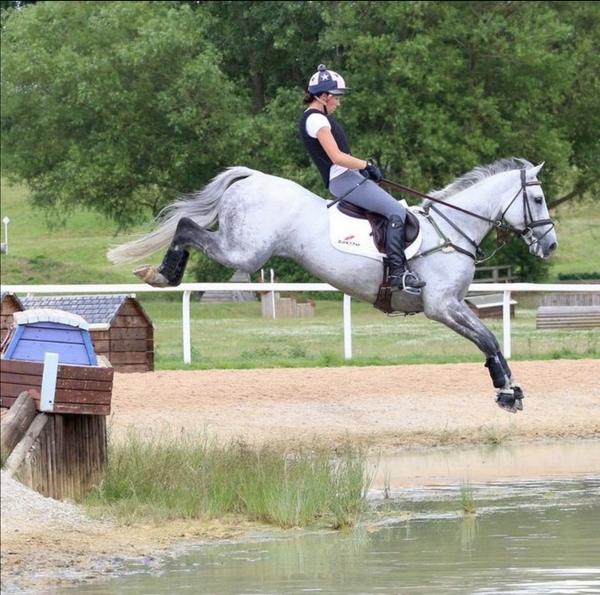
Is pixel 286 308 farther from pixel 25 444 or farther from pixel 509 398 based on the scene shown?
pixel 25 444

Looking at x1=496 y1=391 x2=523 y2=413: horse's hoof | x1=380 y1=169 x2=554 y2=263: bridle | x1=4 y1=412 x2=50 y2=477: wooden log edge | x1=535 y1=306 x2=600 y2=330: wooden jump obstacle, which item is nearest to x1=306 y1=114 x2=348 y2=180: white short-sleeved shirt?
x1=380 y1=169 x2=554 y2=263: bridle

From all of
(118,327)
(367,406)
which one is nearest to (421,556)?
(367,406)

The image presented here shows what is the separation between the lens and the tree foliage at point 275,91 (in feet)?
126

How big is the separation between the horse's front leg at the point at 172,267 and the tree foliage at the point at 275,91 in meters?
25.8

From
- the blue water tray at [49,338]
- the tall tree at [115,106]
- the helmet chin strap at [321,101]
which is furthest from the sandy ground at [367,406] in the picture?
the tall tree at [115,106]

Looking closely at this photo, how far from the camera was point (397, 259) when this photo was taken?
11547 millimetres

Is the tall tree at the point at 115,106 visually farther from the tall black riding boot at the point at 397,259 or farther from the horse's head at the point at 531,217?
the tall black riding boot at the point at 397,259

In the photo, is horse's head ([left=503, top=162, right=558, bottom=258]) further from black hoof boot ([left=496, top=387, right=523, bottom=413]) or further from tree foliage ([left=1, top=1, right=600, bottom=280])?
tree foliage ([left=1, top=1, right=600, bottom=280])

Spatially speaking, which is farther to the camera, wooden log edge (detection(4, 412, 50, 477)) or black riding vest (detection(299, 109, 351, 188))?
black riding vest (detection(299, 109, 351, 188))

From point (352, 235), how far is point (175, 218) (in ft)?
4.97

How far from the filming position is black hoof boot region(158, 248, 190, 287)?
37.8 feet

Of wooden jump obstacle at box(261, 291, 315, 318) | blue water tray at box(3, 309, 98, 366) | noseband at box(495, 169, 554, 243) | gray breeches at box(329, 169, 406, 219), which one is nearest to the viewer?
blue water tray at box(3, 309, 98, 366)

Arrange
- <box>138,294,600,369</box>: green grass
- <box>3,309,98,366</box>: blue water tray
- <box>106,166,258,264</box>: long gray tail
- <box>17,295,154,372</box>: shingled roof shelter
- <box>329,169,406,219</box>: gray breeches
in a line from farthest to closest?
<box>138,294,600,369</box>: green grass
<box>17,295,154,372</box>: shingled roof shelter
<box>106,166,258,264</box>: long gray tail
<box>329,169,406,219</box>: gray breeches
<box>3,309,98,366</box>: blue water tray

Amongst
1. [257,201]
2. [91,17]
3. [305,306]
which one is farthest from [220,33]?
[257,201]
